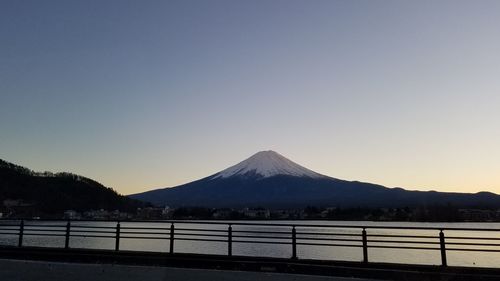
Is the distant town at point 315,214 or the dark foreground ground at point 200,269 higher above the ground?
the distant town at point 315,214

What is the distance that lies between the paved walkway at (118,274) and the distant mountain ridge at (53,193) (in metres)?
72.2

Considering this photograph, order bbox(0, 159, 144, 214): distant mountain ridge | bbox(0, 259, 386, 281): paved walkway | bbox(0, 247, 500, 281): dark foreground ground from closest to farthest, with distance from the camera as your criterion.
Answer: bbox(0, 259, 386, 281): paved walkway, bbox(0, 247, 500, 281): dark foreground ground, bbox(0, 159, 144, 214): distant mountain ridge

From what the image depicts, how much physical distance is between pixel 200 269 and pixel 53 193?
84388mm

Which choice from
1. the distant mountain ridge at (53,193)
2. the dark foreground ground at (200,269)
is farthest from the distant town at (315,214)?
the dark foreground ground at (200,269)

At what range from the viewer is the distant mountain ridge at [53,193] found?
83188 millimetres

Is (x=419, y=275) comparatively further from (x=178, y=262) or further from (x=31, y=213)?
(x=31, y=213)

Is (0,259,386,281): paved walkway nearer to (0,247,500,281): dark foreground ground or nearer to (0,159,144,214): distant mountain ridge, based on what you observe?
(0,247,500,281): dark foreground ground

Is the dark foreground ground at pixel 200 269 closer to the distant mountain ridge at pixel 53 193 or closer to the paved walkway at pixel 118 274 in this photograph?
the paved walkway at pixel 118 274

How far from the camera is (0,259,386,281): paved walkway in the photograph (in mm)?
10398

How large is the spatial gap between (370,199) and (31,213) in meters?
105

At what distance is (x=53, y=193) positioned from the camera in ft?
293

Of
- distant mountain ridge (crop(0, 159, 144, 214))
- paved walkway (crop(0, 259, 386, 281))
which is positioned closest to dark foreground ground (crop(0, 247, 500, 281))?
paved walkway (crop(0, 259, 386, 281))

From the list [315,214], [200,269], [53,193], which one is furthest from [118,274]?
[315,214]

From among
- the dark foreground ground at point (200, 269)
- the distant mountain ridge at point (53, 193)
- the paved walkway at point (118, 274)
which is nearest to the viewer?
the paved walkway at point (118, 274)
